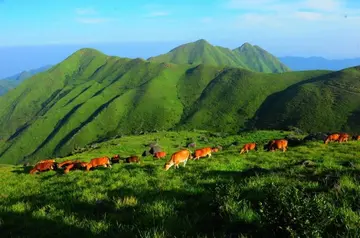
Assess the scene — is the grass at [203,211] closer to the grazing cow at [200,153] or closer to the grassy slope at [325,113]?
the grazing cow at [200,153]

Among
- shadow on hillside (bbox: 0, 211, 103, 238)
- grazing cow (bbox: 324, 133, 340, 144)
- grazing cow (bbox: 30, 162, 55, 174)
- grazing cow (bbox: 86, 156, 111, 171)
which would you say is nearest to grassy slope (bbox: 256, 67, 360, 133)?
grazing cow (bbox: 324, 133, 340, 144)

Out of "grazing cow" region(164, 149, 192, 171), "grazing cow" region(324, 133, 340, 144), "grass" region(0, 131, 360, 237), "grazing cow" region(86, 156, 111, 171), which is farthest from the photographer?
"grazing cow" region(324, 133, 340, 144)

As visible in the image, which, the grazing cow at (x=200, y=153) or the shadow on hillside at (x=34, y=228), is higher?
the shadow on hillside at (x=34, y=228)

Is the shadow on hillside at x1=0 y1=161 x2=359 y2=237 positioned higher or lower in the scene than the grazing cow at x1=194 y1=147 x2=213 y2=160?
higher

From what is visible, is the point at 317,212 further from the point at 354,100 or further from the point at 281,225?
the point at 354,100

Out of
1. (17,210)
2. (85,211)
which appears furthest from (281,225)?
(17,210)

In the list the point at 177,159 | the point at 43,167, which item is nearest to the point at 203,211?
the point at 177,159

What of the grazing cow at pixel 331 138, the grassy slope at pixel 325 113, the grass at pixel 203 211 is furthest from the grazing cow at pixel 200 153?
the grassy slope at pixel 325 113

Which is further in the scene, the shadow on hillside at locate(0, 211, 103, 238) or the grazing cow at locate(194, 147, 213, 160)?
the grazing cow at locate(194, 147, 213, 160)

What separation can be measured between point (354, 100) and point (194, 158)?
181 metres

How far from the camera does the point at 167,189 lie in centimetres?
1166

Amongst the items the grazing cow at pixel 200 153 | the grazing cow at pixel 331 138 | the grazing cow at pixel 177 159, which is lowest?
the grazing cow at pixel 331 138

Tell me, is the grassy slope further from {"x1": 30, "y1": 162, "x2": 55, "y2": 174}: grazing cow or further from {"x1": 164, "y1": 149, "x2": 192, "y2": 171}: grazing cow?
{"x1": 30, "y1": 162, "x2": 55, "y2": 174}: grazing cow

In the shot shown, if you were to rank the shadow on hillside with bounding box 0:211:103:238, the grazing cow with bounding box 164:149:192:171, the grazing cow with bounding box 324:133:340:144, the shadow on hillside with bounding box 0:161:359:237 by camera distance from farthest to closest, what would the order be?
the grazing cow with bounding box 324:133:340:144, the grazing cow with bounding box 164:149:192:171, the shadow on hillside with bounding box 0:211:103:238, the shadow on hillside with bounding box 0:161:359:237
